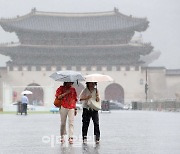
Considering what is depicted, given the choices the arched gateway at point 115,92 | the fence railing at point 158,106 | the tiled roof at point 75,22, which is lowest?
the fence railing at point 158,106

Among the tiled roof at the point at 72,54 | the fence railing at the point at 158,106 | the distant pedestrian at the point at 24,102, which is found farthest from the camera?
the tiled roof at the point at 72,54

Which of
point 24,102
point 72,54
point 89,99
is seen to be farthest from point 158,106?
point 89,99

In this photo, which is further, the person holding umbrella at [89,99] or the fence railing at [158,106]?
the fence railing at [158,106]

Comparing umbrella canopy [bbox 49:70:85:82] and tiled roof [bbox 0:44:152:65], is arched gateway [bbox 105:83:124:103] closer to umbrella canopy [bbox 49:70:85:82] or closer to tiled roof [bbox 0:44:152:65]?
tiled roof [bbox 0:44:152:65]

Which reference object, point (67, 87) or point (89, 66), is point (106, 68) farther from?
point (67, 87)

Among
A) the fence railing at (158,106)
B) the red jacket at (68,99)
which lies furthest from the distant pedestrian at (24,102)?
the red jacket at (68,99)

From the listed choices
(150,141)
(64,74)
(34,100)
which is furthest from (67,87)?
(34,100)

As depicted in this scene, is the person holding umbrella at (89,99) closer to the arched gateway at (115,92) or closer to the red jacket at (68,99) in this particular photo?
the red jacket at (68,99)

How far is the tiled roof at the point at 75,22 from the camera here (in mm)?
59688

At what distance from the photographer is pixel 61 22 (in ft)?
201

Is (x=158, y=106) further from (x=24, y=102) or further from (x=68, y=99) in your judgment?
(x=68, y=99)

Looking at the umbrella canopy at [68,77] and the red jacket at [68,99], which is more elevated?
the umbrella canopy at [68,77]

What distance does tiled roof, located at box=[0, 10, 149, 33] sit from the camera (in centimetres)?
5969

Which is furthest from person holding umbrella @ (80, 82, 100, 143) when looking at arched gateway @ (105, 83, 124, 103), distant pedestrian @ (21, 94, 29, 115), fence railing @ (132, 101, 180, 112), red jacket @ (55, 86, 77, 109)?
arched gateway @ (105, 83, 124, 103)
